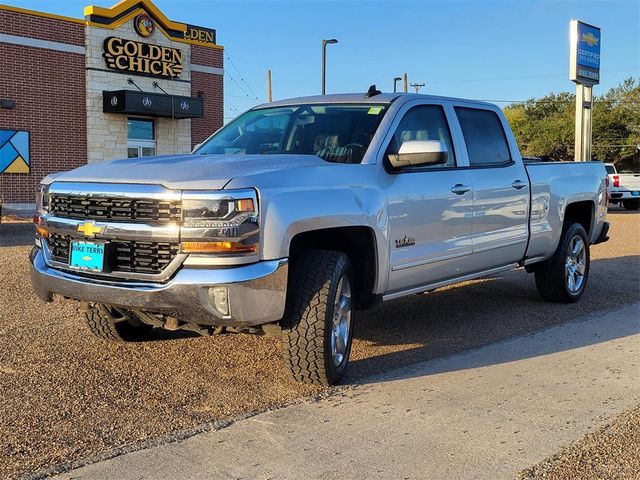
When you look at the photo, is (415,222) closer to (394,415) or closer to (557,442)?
(394,415)

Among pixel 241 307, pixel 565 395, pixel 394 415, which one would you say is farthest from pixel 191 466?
pixel 565 395

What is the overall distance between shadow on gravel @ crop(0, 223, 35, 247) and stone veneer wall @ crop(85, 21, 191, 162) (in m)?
5.66

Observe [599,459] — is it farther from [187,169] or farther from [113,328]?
[113,328]

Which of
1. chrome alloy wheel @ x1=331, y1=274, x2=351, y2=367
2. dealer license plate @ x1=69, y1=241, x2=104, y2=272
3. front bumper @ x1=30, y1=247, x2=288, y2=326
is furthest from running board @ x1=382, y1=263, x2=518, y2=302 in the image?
dealer license plate @ x1=69, y1=241, x2=104, y2=272

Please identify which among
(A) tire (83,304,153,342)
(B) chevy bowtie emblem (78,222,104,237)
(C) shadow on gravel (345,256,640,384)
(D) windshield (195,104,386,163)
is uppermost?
(D) windshield (195,104,386,163)

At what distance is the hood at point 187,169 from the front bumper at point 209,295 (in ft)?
1.67

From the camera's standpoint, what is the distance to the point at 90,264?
4.32 metres

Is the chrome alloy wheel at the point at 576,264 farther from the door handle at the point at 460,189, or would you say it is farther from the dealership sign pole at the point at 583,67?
the dealership sign pole at the point at 583,67

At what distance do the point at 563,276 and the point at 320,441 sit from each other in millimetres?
4597

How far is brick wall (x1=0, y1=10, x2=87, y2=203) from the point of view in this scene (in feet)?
63.9

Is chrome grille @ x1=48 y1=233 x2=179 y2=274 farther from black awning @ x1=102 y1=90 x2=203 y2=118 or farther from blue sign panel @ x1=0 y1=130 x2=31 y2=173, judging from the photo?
blue sign panel @ x1=0 y1=130 x2=31 y2=173

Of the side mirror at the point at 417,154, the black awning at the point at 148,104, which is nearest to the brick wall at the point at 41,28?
the black awning at the point at 148,104

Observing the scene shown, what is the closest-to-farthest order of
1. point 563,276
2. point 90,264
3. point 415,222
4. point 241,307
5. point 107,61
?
point 241,307, point 90,264, point 415,222, point 563,276, point 107,61

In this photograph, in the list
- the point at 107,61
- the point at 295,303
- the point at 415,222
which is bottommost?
the point at 295,303
